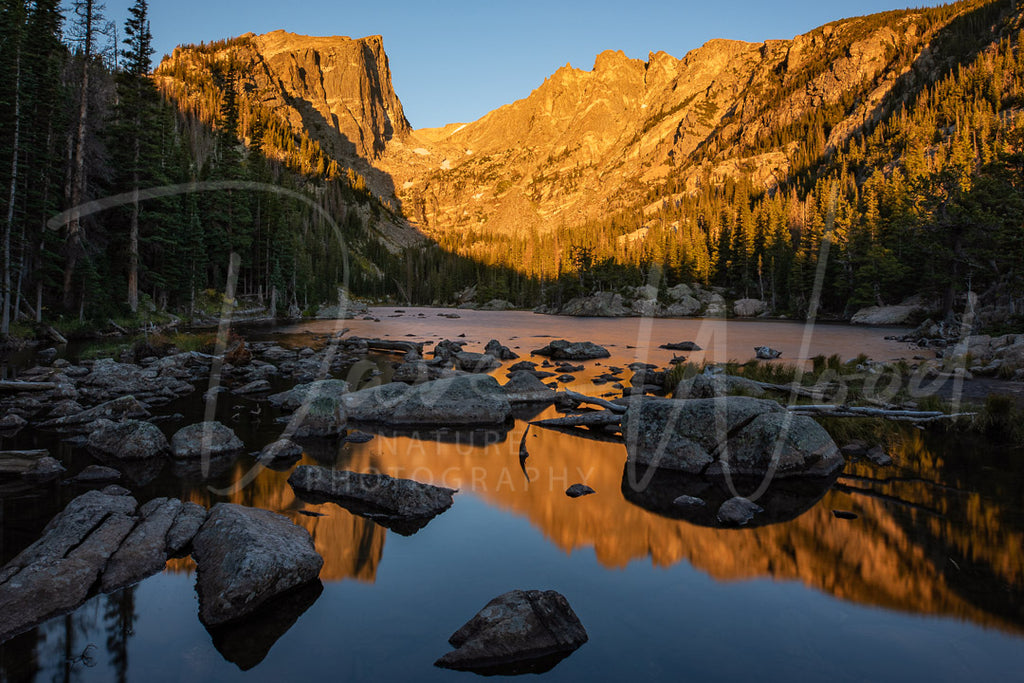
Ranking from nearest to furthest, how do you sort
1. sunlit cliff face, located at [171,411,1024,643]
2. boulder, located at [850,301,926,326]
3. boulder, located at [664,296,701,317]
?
sunlit cliff face, located at [171,411,1024,643] < boulder, located at [850,301,926,326] < boulder, located at [664,296,701,317]

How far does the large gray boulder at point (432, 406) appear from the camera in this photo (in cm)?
1573

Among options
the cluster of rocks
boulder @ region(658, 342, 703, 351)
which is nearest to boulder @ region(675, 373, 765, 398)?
boulder @ region(658, 342, 703, 351)

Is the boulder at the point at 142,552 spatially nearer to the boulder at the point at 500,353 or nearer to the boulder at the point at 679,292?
the boulder at the point at 500,353

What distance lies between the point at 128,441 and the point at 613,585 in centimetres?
1135

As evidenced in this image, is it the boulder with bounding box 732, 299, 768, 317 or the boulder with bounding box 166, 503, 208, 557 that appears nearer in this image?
the boulder with bounding box 166, 503, 208, 557

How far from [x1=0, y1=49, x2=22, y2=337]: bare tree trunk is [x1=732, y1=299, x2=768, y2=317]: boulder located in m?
92.8

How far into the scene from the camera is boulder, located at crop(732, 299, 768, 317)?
89119 millimetres

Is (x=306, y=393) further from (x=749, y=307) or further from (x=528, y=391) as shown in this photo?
(x=749, y=307)

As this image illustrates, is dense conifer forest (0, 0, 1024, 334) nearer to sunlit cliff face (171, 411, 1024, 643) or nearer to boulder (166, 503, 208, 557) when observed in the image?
sunlit cliff face (171, 411, 1024, 643)

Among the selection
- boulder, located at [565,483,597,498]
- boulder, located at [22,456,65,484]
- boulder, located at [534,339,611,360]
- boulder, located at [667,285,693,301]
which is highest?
boulder, located at [667,285,693,301]

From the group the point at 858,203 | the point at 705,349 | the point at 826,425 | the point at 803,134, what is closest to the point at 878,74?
the point at 803,134

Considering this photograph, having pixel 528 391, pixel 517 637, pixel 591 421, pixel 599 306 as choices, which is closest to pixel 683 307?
pixel 599 306

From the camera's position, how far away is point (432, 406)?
51.7ft

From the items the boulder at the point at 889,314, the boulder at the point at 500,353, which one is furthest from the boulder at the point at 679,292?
the boulder at the point at 500,353
